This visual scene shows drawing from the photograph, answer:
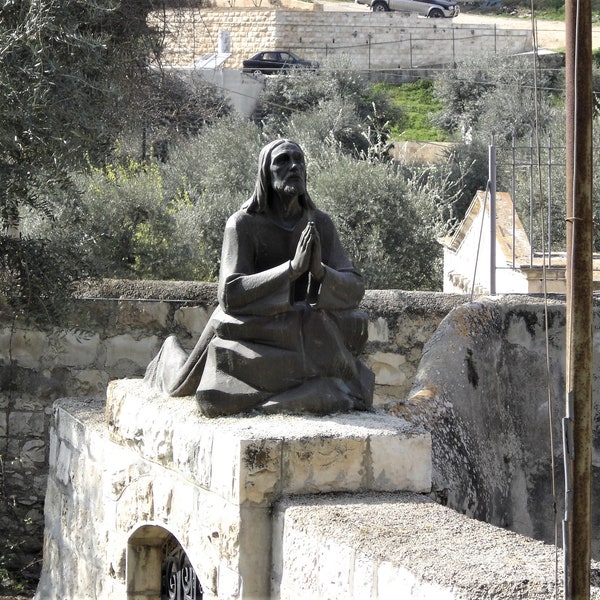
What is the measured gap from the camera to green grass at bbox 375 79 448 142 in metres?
36.5

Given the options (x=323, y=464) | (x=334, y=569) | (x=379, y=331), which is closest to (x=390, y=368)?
(x=379, y=331)

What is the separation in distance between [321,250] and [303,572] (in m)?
1.48

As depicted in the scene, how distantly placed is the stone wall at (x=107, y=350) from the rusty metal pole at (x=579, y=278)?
16.4 ft

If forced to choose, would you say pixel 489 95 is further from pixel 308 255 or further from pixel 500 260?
pixel 308 255

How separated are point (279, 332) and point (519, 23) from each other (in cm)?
4675

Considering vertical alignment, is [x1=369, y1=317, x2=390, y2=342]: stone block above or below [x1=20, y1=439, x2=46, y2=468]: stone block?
above

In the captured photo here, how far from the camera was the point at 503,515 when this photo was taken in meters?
6.89

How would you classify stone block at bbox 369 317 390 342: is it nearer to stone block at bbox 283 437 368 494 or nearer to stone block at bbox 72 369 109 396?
stone block at bbox 72 369 109 396

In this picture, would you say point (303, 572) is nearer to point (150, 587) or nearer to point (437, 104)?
point (150, 587)

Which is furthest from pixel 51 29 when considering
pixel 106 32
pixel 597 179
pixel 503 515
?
pixel 597 179

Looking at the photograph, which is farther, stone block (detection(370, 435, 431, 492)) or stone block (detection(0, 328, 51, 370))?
stone block (detection(0, 328, 51, 370))

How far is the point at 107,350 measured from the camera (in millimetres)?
8445

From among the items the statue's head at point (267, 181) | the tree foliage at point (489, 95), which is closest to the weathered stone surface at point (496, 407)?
the statue's head at point (267, 181)

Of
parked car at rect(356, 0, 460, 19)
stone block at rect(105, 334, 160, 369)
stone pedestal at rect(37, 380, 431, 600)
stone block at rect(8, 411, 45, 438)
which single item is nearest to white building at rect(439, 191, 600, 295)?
stone pedestal at rect(37, 380, 431, 600)
